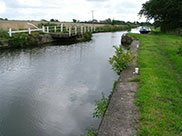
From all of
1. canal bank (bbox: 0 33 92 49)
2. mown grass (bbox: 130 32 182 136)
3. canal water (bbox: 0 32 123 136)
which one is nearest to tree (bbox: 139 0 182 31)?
canal bank (bbox: 0 33 92 49)

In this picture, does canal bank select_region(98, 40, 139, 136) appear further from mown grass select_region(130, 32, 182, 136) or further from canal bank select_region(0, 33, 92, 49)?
canal bank select_region(0, 33, 92, 49)

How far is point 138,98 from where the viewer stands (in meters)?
5.70

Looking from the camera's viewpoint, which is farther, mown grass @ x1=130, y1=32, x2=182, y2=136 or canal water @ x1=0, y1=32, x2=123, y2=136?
canal water @ x1=0, y1=32, x2=123, y2=136

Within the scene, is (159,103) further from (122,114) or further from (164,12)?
(164,12)

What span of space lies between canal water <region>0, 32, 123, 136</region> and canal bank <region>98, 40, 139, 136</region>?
1134mm

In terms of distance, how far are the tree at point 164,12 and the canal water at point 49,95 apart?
66.0ft

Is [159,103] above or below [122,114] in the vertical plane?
above

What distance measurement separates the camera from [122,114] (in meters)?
4.85

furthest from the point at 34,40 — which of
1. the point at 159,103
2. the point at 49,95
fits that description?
the point at 159,103

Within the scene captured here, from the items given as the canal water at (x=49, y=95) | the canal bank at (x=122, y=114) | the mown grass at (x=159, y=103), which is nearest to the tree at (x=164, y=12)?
the canal water at (x=49, y=95)

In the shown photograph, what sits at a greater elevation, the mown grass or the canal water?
the mown grass

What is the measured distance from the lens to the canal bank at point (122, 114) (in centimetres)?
414

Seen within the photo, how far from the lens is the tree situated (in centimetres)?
2847

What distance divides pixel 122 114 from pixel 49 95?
4146mm
